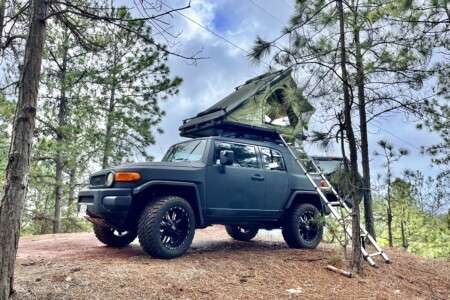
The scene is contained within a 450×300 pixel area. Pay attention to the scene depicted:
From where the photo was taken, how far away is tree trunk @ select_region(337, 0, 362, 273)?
5816 millimetres

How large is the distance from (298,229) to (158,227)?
294 cm

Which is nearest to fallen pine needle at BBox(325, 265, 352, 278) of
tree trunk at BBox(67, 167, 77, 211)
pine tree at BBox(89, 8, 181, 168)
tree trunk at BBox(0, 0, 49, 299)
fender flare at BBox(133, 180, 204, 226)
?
fender flare at BBox(133, 180, 204, 226)

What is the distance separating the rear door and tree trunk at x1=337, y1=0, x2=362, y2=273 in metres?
1.43

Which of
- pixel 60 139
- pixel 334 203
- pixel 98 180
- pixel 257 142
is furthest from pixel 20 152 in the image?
pixel 60 139

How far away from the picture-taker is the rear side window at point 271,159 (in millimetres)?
7137

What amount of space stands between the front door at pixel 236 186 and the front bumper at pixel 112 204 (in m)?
1.32

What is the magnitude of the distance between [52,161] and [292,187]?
9.53m

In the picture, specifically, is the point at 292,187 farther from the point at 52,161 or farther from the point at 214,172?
the point at 52,161

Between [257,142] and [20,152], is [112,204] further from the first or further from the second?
[257,142]

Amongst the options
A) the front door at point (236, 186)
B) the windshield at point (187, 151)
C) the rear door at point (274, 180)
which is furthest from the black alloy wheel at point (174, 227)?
the rear door at point (274, 180)

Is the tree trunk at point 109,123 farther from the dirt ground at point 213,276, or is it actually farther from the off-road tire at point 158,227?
the off-road tire at point 158,227

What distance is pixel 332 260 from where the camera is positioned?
6.01 metres

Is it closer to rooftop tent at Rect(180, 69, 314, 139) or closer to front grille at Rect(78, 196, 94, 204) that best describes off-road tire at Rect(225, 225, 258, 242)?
rooftop tent at Rect(180, 69, 314, 139)

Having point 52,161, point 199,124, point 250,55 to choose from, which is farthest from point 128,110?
point 250,55
